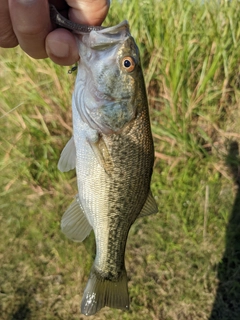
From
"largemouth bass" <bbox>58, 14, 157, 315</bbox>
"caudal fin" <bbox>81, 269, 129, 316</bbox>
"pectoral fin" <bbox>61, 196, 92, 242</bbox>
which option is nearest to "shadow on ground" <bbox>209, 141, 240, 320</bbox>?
"caudal fin" <bbox>81, 269, 129, 316</bbox>

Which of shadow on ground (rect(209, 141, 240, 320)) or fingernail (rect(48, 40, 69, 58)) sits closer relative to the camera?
fingernail (rect(48, 40, 69, 58))

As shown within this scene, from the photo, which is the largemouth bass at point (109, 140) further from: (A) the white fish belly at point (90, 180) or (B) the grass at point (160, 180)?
(B) the grass at point (160, 180)

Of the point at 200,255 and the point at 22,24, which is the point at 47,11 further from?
the point at 200,255

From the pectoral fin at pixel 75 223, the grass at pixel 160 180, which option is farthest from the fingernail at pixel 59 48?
the grass at pixel 160 180

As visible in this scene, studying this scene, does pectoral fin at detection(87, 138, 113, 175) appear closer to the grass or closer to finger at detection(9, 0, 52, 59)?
finger at detection(9, 0, 52, 59)

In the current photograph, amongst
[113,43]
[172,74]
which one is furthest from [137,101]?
[172,74]

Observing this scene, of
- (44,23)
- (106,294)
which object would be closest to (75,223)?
(106,294)
